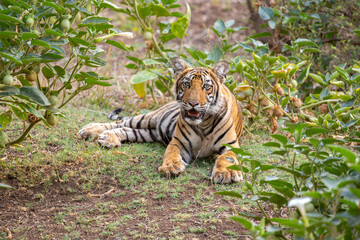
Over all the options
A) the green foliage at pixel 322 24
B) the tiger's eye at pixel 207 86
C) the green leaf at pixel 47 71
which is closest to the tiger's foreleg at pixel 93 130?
the tiger's eye at pixel 207 86

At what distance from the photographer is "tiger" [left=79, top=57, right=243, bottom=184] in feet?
13.7

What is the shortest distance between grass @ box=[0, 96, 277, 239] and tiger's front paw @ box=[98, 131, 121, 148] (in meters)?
0.09

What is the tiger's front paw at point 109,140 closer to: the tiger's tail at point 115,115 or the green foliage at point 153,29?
the green foliage at point 153,29

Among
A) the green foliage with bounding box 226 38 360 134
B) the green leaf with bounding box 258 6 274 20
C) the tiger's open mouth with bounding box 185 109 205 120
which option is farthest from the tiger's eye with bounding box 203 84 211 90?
the green leaf with bounding box 258 6 274 20

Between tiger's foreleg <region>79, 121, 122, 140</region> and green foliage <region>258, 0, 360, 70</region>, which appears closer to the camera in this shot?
tiger's foreleg <region>79, 121, 122, 140</region>

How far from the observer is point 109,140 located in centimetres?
488

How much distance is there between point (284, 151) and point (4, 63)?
1.95 metres

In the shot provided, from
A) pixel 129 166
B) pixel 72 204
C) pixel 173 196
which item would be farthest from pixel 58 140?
pixel 173 196

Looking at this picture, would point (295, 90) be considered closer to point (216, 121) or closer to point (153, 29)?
point (216, 121)

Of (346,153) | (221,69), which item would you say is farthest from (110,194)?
(346,153)

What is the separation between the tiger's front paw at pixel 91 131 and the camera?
5.05 m

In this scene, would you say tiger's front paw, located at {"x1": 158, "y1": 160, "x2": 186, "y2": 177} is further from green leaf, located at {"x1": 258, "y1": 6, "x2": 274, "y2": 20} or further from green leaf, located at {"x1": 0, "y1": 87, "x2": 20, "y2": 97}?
green leaf, located at {"x1": 258, "y1": 6, "x2": 274, "y2": 20}

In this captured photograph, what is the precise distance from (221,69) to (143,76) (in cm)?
120

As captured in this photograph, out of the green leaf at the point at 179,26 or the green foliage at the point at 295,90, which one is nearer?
the green foliage at the point at 295,90
